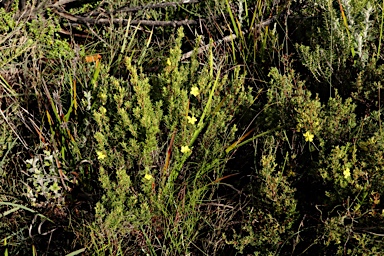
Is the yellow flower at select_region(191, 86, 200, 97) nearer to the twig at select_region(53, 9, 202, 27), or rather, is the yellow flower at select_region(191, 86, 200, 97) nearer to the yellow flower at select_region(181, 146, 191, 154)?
the yellow flower at select_region(181, 146, 191, 154)

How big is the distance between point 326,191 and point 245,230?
383 millimetres

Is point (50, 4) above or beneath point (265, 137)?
above

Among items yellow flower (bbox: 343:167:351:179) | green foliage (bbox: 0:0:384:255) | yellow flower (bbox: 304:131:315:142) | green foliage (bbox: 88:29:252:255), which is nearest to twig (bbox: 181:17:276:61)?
green foliage (bbox: 0:0:384:255)

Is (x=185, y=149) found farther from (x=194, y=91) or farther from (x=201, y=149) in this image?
(x=194, y=91)

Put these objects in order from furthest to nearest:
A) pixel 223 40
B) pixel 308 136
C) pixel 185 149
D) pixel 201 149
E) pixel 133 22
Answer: pixel 133 22
pixel 223 40
pixel 201 149
pixel 185 149
pixel 308 136

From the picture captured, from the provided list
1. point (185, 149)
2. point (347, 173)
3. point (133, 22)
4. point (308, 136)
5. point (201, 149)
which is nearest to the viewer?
point (347, 173)

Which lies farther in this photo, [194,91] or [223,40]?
[223,40]

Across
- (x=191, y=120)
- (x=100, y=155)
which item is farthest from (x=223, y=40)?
(x=100, y=155)

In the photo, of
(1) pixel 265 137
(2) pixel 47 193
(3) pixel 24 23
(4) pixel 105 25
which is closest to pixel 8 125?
(2) pixel 47 193

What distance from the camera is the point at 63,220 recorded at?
7.74 ft

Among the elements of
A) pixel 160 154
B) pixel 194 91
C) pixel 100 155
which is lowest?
pixel 160 154

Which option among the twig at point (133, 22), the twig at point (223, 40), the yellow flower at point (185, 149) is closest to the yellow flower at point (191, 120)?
the yellow flower at point (185, 149)

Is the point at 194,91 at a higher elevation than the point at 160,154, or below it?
higher

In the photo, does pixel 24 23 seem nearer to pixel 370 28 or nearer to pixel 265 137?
pixel 265 137
